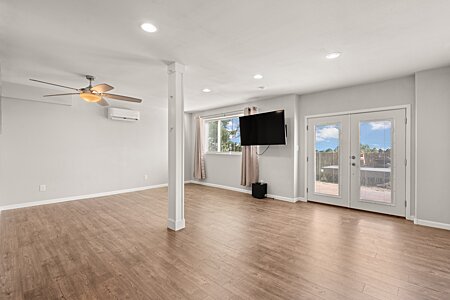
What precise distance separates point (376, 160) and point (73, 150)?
22.8 ft

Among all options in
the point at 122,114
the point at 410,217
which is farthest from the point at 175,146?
the point at 410,217

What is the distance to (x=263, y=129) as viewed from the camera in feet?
18.4

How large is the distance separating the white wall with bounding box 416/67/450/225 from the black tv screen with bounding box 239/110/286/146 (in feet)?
8.21

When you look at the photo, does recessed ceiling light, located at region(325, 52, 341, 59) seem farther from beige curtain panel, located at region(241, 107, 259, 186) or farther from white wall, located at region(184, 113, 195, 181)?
white wall, located at region(184, 113, 195, 181)

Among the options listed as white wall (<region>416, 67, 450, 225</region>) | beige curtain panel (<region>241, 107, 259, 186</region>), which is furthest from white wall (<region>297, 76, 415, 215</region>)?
beige curtain panel (<region>241, 107, 259, 186</region>)

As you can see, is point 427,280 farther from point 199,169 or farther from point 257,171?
point 199,169

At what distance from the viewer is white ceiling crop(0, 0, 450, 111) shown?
2.09 m

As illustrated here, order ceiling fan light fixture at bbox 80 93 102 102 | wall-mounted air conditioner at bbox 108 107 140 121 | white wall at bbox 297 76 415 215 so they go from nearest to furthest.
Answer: ceiling fan light fixture at bbox 80 93 102 102
white wall at bbox 297 76 415 215
wall-mounted air conditioner at bbox 108 107 140 121

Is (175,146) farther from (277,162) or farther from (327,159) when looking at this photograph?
(327,159)

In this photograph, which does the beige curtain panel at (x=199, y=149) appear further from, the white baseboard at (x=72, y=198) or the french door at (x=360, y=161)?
the french door at (x=360, y=161)

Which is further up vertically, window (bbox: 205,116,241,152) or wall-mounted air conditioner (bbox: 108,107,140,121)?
wall-mounted air conditioner (bbox: 108,107,140,121)

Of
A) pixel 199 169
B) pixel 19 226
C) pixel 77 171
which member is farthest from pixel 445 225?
pixel 77 171

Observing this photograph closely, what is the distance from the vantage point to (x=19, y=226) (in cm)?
361

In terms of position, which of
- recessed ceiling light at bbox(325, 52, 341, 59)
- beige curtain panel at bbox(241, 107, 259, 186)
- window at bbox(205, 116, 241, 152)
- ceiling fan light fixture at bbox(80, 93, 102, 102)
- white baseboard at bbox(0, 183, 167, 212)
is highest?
recessed ceiling light at bbox(325, 52, 341, 59)
